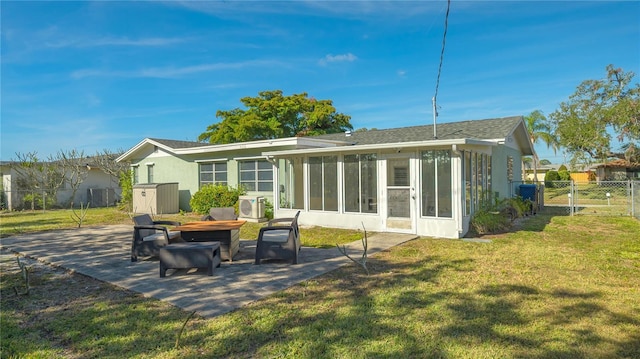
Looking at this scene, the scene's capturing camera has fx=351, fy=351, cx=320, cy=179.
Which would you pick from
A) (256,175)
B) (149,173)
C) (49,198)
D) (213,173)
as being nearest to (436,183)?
(256,175)

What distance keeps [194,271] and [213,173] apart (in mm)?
10377

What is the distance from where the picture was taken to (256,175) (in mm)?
14133

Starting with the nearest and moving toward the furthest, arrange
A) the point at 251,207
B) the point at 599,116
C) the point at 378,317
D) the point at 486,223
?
1. the point at 378,317
2. the point at 486,223
3. the point at 251,207
4. the point at 599,116

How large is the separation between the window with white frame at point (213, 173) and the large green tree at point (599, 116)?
928 inches

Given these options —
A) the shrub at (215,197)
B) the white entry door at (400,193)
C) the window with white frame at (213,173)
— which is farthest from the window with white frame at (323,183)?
the window with white frame at (213,173)

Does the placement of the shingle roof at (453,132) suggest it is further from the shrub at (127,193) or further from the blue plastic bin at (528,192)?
the shrub at (127,193)

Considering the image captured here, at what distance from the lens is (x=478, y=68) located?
Result: 1388cm

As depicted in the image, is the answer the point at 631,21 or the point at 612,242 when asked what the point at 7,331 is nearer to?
the point at 612,242

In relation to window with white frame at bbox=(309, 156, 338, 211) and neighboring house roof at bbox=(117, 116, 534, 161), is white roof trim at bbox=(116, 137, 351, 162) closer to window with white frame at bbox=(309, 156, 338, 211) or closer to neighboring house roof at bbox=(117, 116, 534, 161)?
neighboring house roof at bbox=(117, 116, 534, 161)

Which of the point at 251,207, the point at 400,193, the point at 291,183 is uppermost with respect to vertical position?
the point at 291,183

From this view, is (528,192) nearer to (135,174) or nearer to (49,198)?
(135,174)

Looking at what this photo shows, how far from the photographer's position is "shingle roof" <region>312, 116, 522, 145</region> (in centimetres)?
1157

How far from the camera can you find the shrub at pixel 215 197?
46.0ft

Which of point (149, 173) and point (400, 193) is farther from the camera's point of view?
point (149, 173)
